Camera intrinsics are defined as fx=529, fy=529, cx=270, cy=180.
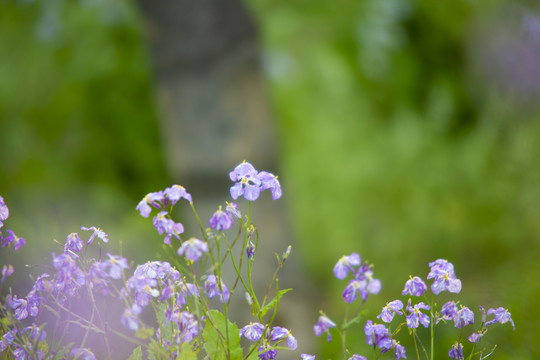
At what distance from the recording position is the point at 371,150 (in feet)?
13.6

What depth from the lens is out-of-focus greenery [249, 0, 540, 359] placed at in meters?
3.78

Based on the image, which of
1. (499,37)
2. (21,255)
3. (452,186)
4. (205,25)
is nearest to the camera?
(205,25)

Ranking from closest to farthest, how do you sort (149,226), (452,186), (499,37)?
1. (149,226)
2. (452,186)
3. (499,37)

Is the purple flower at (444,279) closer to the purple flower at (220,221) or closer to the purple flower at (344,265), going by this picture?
the purple flower at (344,265)

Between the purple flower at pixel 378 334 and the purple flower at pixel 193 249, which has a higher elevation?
the purple flower at pixel 378 334

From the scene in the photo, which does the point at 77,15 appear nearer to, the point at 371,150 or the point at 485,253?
the point at 371,150

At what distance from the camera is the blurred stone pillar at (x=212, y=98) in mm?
1835

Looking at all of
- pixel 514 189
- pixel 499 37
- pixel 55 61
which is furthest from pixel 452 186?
pixel 55 61

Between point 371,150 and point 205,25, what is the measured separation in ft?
8.31

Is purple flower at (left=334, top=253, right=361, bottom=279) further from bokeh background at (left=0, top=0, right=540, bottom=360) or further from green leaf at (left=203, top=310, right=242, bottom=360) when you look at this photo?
bokeh background at (left=0, top=0, right=540, bottom=360)

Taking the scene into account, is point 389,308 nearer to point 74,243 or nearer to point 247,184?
point 247,184

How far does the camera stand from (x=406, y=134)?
4238mm

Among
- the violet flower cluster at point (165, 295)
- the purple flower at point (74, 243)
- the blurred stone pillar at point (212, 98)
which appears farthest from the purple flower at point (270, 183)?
the blurred stone pillar at point (212, 98)

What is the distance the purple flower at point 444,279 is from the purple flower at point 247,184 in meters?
0.30
